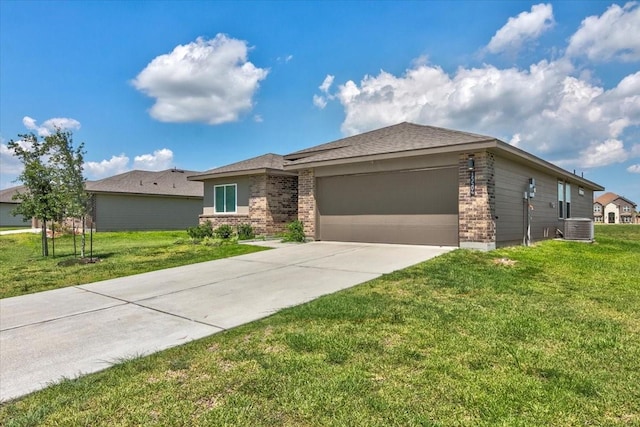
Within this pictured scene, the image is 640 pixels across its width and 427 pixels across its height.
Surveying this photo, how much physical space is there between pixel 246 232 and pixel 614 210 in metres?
84.7

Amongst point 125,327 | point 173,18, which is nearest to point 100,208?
point 173,18

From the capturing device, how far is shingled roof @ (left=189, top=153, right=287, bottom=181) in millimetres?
15227

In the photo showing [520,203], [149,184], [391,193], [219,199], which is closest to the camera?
[391,193]

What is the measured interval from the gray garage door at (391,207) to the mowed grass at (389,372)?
554 centimetres

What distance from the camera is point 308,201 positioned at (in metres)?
13.6

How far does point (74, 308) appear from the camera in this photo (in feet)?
18.7

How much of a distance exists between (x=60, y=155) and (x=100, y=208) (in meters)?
13.6

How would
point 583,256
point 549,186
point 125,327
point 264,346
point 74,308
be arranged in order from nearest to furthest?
point 264,346
point 125,327
point 74,308
point 583,256
point 549,186

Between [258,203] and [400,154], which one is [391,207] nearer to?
[400,154]

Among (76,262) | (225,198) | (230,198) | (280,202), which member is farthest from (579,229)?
(76,262)

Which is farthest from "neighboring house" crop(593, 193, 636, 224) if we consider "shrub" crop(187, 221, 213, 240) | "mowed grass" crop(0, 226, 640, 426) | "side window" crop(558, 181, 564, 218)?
"mowed grass" crop(0, 226, 640, 426)

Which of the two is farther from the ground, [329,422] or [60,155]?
[60,155]

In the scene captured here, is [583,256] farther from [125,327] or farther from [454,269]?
[125,327]

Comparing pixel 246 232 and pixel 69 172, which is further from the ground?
pixel 69 172
